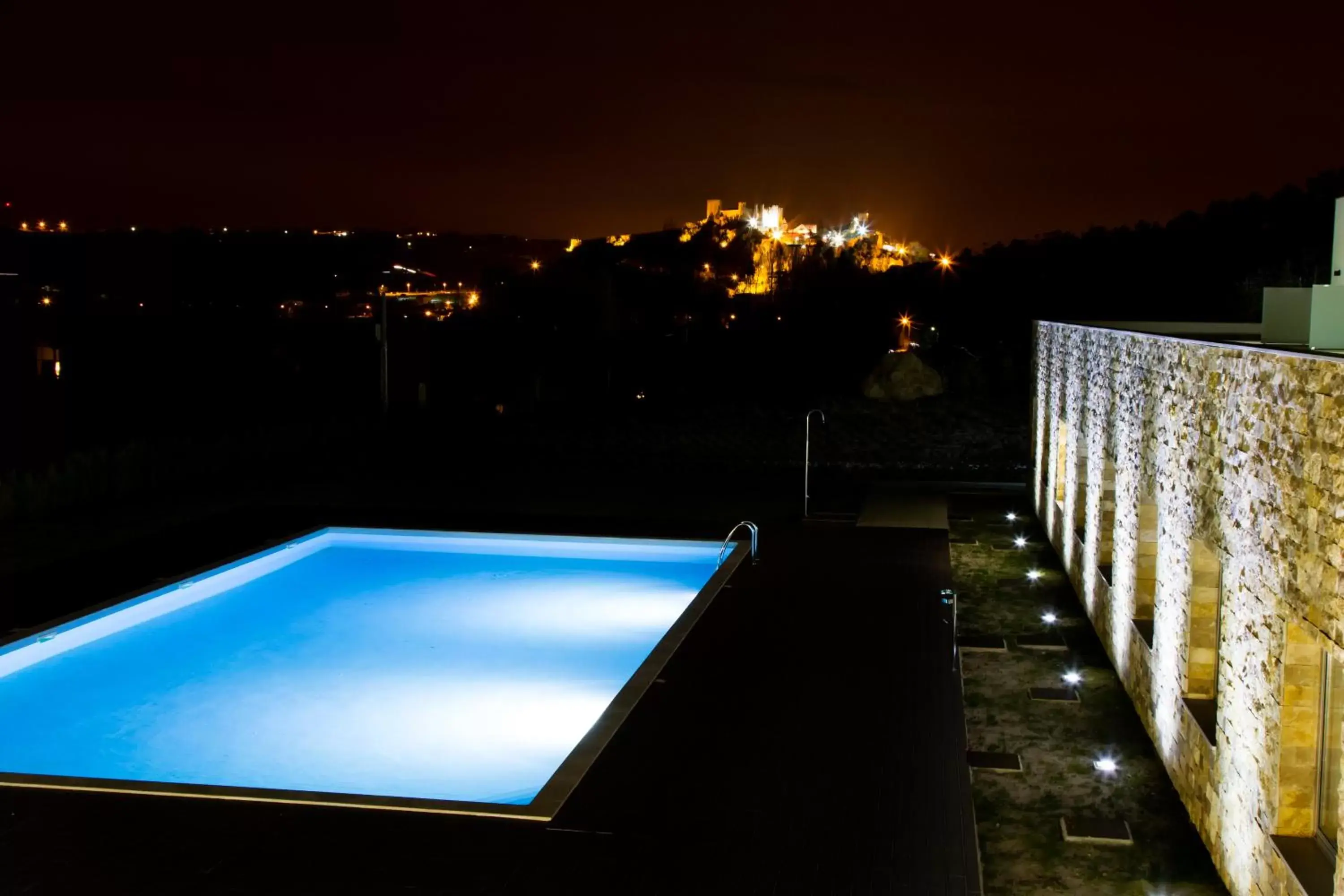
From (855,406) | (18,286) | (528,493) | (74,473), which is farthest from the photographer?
(18,286)

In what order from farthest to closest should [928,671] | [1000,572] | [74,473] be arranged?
[74,473] < [1000,572] < [928,671]

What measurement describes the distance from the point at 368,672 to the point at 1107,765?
563cm

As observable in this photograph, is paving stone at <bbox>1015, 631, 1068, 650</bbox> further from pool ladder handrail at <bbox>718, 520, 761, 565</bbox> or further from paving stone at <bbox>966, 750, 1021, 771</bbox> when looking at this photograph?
pool ladder handrail at <bbox>718, 520, 761, 565</bbox>

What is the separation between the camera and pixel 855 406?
23.6 meters

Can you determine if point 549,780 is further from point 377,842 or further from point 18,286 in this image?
point 18,286

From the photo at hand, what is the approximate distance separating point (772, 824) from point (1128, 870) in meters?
1.52

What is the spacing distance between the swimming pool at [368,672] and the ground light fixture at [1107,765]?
8.50 ft

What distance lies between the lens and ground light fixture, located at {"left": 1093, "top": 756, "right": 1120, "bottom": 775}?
6.12 metres

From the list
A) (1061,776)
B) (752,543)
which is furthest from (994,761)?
(752,543)

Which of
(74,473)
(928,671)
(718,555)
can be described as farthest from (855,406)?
(928,671)

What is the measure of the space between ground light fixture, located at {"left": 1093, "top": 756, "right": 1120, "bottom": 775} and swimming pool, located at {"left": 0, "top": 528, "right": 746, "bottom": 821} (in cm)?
259

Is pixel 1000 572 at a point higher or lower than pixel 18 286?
lower

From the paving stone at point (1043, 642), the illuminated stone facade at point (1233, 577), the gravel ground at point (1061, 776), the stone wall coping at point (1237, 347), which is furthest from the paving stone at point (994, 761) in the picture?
the stone wall coping at point (1237, 347)

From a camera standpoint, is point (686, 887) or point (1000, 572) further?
point (1000, 572)
